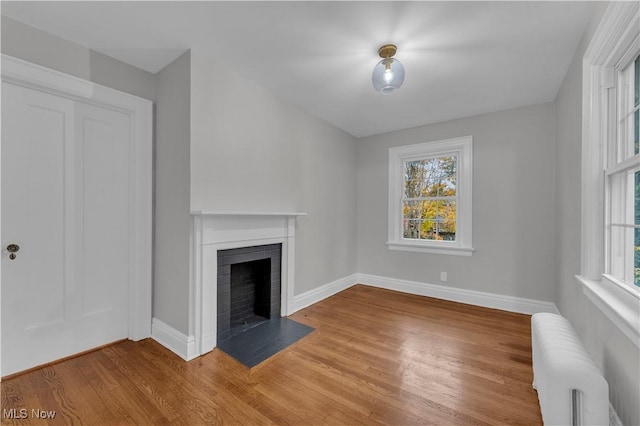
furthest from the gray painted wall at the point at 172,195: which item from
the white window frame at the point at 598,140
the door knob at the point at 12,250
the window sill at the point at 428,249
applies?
the window sill at the point at 428,249

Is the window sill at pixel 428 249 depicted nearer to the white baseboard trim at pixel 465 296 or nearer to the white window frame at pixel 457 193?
the white window frame at pixel 457 193

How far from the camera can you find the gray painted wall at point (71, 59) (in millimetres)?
1854

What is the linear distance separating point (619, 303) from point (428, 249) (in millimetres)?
2555

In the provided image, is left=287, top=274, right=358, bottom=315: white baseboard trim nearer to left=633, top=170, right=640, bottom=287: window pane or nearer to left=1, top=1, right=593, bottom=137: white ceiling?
left=1, top=1, right=593, bottom=137: white ceiling

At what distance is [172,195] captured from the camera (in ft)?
7.79

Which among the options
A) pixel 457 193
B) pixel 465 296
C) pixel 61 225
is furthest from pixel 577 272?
pixel 61 225

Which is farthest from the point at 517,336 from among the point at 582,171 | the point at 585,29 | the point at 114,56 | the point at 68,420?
the point at 114,56

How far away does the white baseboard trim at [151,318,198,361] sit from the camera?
86.0 inches

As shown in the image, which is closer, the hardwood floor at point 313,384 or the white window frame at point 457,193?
the hardwood floor at point 313,384

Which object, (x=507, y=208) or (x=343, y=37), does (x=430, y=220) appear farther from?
(x=343, y=37)

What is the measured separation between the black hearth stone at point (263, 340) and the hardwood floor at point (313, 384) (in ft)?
0.26

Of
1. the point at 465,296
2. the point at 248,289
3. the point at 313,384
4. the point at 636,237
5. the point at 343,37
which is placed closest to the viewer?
the point at 636,237

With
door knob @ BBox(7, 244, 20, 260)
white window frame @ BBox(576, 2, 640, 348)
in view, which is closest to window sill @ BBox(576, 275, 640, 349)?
white window frame @ BBox(576, 2, 640, 348)

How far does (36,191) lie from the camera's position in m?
1.99
